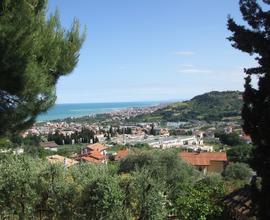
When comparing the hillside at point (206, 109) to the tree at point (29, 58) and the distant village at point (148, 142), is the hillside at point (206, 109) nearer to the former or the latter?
the distant village at point (148, 142)

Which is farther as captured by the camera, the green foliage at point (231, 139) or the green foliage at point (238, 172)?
the green foliage at point (231, 139)

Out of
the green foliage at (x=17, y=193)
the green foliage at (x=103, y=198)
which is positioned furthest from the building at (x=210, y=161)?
the green foliage at (x=103, y=198)

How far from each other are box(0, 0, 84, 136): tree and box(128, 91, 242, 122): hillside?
392ft

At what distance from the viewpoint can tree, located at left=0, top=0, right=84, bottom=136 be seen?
6.71m

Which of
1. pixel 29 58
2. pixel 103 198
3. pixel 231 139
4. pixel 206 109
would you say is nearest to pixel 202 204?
pixel 103 198

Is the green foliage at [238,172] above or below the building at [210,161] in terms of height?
above

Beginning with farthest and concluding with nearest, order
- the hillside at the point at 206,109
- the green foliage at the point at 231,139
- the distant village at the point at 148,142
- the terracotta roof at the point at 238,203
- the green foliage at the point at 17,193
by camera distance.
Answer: the hillside at the point at 206,109, the green foliage at the point at 231,139, the distant village at the point at 148,142, the green foliage at the point at 17,193, the terracotta roof at the point at 238,203

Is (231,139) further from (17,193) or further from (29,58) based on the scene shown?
(29,58)

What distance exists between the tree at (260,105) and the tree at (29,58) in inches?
132

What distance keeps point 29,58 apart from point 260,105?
378 centimetres

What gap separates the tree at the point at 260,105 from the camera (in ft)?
21.7

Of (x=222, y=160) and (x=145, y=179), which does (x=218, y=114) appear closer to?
(x=222, y=160)

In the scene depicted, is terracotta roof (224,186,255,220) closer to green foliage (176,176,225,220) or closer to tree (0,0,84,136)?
green foliage (176,176,225,220)

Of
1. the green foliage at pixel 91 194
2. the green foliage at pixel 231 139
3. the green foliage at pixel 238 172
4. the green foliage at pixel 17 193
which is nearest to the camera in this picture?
the green foliage at pixel 91 194
